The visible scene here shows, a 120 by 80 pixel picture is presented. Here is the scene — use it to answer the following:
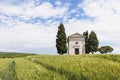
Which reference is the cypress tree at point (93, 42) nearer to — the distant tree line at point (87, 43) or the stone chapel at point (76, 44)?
the distant tree line at point (87, 43)

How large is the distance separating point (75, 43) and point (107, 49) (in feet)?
57.6

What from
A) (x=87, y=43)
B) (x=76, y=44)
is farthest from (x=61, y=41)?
(x=87, y=43)

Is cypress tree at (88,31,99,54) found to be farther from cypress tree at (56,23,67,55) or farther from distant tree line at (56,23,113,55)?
cypress tree at (56,23,67,55)

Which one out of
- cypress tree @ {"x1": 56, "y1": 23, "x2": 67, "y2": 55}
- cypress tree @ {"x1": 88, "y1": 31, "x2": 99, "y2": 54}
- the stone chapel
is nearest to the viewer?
cypress tree @ {"x1": 56, "y1": 23, "x2": 67, "y2": 55}

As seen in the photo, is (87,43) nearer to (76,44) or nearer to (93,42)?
(93,42)

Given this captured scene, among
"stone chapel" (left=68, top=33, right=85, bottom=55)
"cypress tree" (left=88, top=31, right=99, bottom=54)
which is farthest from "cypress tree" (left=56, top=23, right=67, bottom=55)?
"cypress tree" (left=88, top=31, right=99, bottom=54)

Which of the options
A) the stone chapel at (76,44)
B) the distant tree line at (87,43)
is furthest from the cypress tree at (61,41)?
the stone chapel at (76,44)

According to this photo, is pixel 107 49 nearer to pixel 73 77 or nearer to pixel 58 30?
pixel 58 30

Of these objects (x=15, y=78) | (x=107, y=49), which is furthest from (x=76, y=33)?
(x=15, y=78)

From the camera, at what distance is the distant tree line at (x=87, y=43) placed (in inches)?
3483

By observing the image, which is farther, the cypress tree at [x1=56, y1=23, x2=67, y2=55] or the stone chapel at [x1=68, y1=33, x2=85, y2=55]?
the stone chapel at [x1=68, y1=33, x2=85, y2=55]

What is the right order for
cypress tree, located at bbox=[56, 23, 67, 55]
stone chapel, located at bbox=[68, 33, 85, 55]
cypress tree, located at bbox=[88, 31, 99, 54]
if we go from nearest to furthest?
cypress tree, located at bbox=[56, 23, 67, 55], stone chapel, located at bbox=[68, 33, 85, 55], cypress tree, located at bbox=[88, 31, 99, 54]

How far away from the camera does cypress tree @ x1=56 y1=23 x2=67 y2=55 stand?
88000 mm

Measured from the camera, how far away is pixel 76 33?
9475 cm
